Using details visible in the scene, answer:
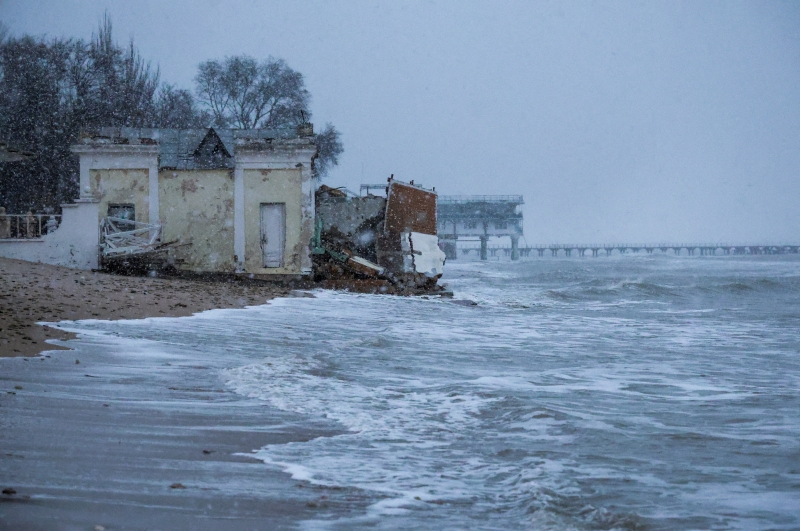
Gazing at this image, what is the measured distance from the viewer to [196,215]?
2411cm

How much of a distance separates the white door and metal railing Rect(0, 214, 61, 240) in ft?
19.9

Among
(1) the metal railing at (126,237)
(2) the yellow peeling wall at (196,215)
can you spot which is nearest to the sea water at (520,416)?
(1) the metal railing at (126,237)

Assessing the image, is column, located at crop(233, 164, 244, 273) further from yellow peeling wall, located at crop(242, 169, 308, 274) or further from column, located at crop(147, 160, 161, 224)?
column, located at crop(147, 160, 161, 224)

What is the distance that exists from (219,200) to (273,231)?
1.98 metres

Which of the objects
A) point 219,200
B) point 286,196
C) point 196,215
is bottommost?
point 196,215

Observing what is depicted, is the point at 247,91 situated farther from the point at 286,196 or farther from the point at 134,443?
the point at 134,443

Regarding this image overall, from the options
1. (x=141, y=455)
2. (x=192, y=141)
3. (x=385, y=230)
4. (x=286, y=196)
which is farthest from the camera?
(x=385, y=230)

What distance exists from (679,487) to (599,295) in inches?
982

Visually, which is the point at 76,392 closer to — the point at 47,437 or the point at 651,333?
the point at 47,437

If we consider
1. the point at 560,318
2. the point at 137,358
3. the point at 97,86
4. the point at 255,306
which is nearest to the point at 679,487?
the point at 137,358

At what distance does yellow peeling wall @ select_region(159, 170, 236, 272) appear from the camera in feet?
78.9

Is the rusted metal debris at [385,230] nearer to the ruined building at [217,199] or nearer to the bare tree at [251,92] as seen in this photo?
the ruined building at [217,199]

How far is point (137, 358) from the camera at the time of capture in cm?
770

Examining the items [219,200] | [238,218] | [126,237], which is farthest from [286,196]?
[126,237]
